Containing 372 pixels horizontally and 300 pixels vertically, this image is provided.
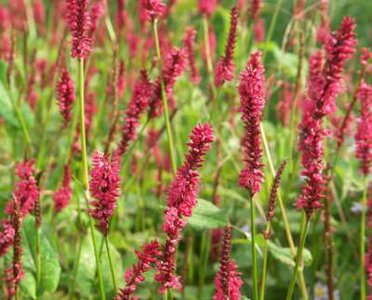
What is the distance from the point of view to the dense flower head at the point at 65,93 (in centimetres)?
162

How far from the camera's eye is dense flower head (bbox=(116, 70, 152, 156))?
163 cm

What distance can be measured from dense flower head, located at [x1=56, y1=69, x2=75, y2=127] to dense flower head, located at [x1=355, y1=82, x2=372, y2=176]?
2.10 ft

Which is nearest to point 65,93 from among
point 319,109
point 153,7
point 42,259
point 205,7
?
point 153,7

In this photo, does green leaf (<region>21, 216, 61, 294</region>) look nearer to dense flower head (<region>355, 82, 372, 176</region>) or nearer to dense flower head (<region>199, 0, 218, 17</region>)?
dense flower head (<region>355, 82, 372, 176</region>)

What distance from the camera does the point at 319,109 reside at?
142cm

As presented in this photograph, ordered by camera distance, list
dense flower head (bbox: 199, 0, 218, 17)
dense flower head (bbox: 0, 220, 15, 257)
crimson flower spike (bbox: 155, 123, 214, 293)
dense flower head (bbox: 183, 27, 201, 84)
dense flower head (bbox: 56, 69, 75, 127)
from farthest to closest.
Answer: dense flower head (bbox: 199, 0, 218, 17), dense flower head (bbox: 183, 27, 201, 84), dense flower head (bbox: 56, 69, 75, 127), dense flower head (bbox: 0, 220, 15, 257), crimson flower spike (bbox: 155, 123, 214, 293)

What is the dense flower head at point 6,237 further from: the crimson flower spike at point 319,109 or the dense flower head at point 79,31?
the crimson flower spike at point 319,109

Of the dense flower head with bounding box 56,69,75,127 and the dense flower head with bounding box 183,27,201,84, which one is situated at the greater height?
the dense flower head with bounding box 183,27,201,84

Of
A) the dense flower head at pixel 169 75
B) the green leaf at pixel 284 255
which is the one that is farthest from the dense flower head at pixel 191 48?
the green leaf at pixel 284 255

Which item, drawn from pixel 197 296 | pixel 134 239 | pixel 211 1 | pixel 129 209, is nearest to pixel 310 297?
pixel 197 296

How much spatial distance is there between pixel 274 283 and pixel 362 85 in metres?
0.83

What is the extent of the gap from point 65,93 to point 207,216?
43cm

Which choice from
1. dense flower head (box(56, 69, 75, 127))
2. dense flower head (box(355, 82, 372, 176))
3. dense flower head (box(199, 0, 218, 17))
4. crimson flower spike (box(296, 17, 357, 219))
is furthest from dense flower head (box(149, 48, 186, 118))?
dense flower head (box(199, 0, 218, 17))

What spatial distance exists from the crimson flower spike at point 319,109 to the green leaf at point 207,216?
31cm
